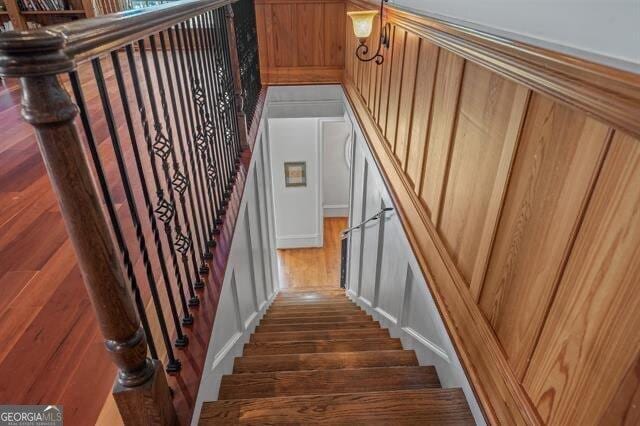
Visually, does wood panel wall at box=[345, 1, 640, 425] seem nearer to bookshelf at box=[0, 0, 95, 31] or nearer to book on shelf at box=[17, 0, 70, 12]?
bookshelf at box=[0, 0, 95, 31]

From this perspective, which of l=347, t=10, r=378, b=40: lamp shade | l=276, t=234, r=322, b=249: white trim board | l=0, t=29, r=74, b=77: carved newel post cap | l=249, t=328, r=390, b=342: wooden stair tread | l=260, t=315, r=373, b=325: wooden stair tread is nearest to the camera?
l=0, t=29, r=74, b=77: carved newel post cap

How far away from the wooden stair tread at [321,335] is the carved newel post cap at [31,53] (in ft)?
9.26

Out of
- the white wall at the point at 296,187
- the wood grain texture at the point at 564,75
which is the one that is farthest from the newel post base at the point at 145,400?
the white wall at the point at 296,187

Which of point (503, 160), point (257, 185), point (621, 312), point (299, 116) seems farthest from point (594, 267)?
point (299, 116)

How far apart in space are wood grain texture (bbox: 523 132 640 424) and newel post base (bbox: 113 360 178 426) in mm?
964

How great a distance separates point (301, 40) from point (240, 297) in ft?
11.1

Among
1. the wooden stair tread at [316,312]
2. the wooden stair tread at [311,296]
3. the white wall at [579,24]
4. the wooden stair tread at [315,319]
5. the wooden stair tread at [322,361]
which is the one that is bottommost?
the wooden stair tread at [311,296]

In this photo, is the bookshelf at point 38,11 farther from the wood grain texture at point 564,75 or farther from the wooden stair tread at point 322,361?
the wood grain texture at point 564,75

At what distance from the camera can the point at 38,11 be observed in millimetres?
5047

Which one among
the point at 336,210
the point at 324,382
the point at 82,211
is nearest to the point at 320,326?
the point at 324,382

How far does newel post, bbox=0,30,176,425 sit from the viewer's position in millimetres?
563

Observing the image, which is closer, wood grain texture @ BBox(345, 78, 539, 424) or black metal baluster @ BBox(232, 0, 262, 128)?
wood grain texture @ BBox(345, 78, 539, 424)

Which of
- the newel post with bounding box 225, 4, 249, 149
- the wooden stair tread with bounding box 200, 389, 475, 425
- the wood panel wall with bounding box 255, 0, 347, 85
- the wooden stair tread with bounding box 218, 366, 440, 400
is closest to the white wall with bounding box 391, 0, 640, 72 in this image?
the wooden stair tread with bounding box 200, 389, 475, 425

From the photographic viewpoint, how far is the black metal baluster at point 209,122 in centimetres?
187
